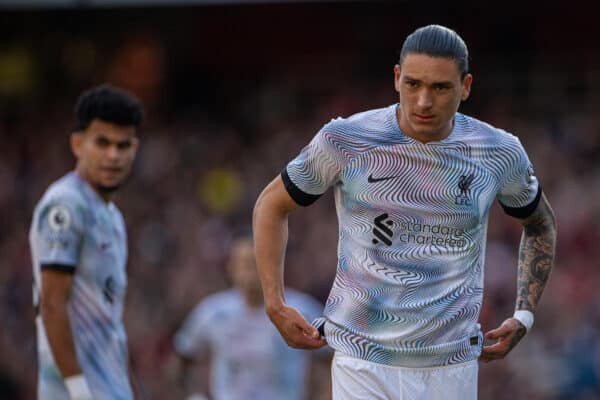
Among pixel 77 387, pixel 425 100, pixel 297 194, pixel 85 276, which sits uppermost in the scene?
pixel 425 100

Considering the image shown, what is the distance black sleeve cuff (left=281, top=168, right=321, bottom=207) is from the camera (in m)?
5.10

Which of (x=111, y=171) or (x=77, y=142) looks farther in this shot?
(x=77, y=142)

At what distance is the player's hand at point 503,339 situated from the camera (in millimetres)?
5270

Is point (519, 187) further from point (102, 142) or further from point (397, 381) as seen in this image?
point (102, 142)

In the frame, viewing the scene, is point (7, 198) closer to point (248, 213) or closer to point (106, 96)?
point (248, 213)

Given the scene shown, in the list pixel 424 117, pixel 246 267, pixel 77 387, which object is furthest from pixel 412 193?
pixel 246 267

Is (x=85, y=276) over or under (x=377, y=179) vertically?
under

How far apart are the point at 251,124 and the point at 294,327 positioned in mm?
13273

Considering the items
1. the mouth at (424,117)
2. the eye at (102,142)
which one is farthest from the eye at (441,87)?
the eye at (102,142)

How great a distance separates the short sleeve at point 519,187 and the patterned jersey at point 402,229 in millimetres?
146

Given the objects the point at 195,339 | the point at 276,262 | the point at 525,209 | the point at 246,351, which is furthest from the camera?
the point at 195,339

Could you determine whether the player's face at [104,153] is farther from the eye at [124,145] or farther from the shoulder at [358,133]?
the shoulder at [358,133]

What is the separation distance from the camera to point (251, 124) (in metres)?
18.2

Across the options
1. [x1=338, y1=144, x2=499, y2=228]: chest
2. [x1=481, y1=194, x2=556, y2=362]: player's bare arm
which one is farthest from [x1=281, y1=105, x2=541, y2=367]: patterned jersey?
[x1=481, y1=194, x2=556, y2=362]: player's bare arm
